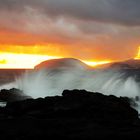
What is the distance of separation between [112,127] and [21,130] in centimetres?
562

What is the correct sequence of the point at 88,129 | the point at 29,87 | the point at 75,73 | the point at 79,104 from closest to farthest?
the point at 88,129
the point at 79,104
the point at 29,87
the point at 75,73

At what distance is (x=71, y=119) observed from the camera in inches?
1169

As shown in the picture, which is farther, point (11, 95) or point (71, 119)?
point (11, 95)

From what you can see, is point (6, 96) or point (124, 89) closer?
point (6, 96)

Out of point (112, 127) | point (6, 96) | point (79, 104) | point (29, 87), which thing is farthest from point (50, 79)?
point (112, 127)

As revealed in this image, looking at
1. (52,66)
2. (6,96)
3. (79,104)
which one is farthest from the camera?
(52,66)

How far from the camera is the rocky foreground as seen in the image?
25.4 metres

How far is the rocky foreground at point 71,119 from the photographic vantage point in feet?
83.2

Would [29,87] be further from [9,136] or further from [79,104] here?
[9,136]

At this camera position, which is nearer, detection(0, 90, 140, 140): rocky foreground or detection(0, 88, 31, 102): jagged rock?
detection(0, 90, 140, 140): rocky foreground

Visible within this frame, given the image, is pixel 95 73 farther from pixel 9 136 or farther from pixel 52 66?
pixel 9 136

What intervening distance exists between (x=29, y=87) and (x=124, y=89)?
2066 centimetres

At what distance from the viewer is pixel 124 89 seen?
76250 mm

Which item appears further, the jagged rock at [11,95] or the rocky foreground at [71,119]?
the jagged rock at [11,95]
